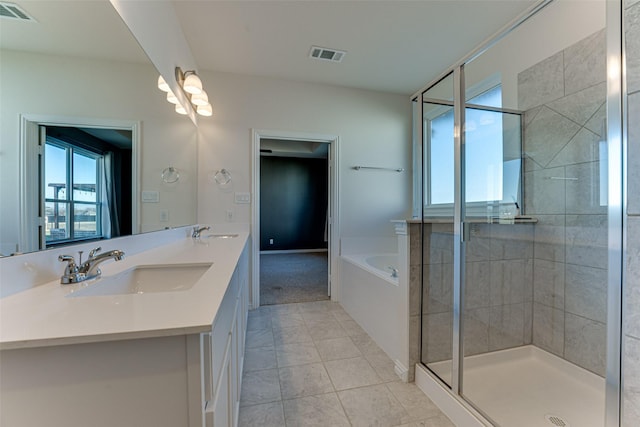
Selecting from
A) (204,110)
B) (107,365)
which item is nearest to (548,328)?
(107,365)

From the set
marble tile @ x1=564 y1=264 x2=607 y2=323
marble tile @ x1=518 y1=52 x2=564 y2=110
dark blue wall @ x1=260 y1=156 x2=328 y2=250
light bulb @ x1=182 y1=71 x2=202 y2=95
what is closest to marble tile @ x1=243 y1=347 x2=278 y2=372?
marble tile @ x1=564 y1=264 x2=607 y2=323

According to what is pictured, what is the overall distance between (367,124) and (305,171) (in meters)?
3.46

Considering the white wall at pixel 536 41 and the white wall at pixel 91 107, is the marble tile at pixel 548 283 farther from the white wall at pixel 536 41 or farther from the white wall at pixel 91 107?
the white wall at pixel 91 107

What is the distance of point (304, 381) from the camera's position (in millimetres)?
1639

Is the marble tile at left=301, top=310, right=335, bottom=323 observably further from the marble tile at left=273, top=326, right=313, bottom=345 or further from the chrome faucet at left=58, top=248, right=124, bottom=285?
the chrome faucet at left=58, top=248, right=124, bottom=285

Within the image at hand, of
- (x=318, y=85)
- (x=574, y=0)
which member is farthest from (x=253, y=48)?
(x=574, y=0)

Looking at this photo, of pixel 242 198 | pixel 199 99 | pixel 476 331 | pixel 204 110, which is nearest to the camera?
pixel 476 331

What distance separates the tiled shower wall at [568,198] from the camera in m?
1.52

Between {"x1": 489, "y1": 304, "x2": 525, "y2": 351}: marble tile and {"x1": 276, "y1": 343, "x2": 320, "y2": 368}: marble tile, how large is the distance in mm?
1249

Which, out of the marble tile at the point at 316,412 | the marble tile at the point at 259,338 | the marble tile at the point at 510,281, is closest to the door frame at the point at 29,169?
the marble tile at the point at 316,412

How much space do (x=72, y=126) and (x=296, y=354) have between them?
1.85 meters

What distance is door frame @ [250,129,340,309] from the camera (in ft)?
9.34

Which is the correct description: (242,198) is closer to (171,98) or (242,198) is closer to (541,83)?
(171,98)

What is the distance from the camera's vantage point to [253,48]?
2.40 meters
